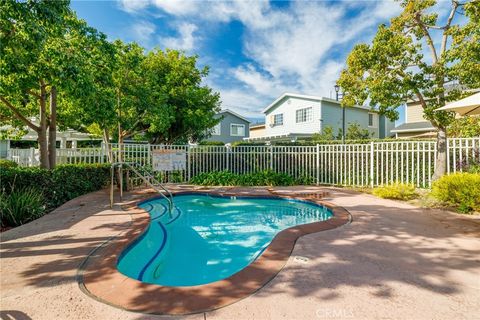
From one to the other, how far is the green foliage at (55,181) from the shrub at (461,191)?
10040 millimetres

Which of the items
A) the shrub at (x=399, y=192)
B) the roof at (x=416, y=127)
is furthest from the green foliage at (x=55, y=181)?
the roof at (x=416, y=127)

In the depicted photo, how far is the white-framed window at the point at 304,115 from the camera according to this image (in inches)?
816

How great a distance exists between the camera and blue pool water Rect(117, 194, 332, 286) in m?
3.48

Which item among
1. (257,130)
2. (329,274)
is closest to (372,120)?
(257,130)

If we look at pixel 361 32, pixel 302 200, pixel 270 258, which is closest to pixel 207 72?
pixel 361 32

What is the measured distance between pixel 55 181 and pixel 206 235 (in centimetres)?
434

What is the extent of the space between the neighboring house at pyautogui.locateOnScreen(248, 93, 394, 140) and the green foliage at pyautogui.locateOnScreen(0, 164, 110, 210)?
48.0 feet

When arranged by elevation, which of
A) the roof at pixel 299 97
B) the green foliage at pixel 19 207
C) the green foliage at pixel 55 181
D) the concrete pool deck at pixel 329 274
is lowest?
the concrete pool deck at pixel 329 274

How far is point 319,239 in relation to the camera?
384cm

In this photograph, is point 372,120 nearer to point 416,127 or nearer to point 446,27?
point 416,127

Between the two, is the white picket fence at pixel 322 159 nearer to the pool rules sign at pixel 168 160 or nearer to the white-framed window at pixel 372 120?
the pool rules sign at pixel 168 160

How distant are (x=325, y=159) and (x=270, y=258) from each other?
8.09 meters

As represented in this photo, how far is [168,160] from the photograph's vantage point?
33.1 feet

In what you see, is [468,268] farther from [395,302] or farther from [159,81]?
[159,81]
